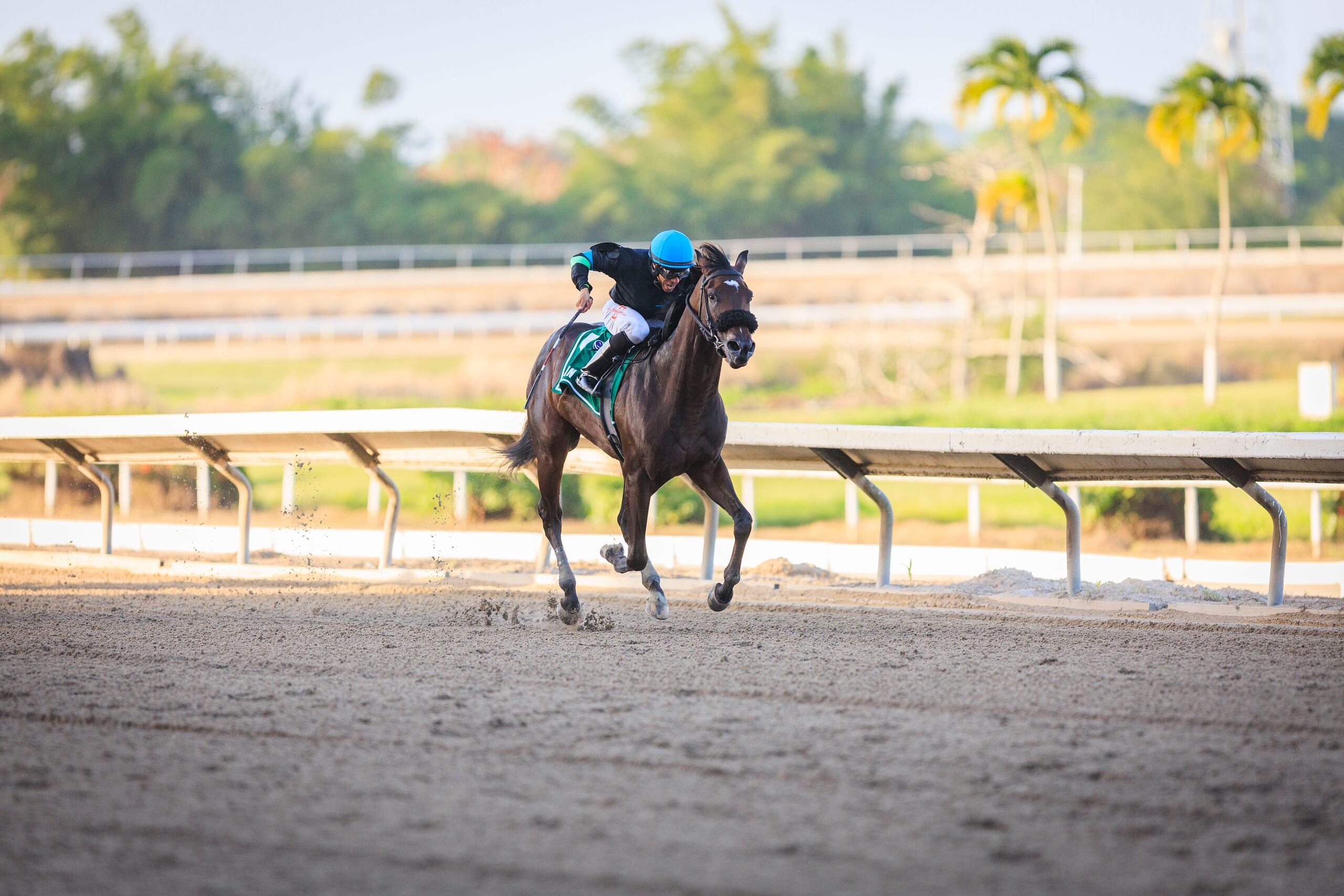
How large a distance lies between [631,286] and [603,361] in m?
0.53

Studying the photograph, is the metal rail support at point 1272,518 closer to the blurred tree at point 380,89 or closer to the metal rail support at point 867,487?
the metal rail support at point 867,487

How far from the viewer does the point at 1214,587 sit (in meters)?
8.88

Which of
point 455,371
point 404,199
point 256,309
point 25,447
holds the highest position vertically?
point 404,199

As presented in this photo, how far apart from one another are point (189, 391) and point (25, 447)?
878 inches

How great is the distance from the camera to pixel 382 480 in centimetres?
1007

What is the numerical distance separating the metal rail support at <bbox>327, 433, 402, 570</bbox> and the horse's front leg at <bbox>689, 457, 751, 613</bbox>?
3257 mm

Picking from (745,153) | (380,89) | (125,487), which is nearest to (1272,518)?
(125,487)

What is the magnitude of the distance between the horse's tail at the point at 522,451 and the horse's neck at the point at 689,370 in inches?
72.7

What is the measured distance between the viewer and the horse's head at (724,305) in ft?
20.9

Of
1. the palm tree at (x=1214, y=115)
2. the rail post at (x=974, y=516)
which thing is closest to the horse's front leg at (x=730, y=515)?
the rail post at (x=974, y=516)

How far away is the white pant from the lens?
24.5ft

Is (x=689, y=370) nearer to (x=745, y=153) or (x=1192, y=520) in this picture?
(x=1192, y=520)

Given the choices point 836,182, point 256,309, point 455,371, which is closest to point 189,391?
point 455,371

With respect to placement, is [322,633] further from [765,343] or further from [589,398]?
[765,343]
